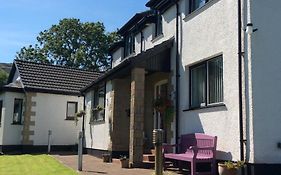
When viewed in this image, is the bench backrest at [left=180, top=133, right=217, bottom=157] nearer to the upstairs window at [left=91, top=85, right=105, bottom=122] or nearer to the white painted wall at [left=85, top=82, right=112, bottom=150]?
the white painted wall at [left=85, top=82, right=112, bottom=150]

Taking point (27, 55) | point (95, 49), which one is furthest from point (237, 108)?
point (27, 55)

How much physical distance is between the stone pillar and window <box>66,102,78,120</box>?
487 inches

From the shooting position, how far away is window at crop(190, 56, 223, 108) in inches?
420

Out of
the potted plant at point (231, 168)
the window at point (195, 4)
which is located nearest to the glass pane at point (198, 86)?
the window at point (195, 4)

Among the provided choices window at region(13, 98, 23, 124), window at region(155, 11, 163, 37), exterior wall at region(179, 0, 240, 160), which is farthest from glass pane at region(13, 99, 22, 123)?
exterior wall at region(179, 0, 240, 160)

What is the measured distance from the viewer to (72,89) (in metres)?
25.0

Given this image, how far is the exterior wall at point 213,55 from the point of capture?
9.60m

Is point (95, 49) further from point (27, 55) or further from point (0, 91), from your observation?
point (0, 91)

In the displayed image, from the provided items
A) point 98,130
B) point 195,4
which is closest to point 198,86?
A: point 195,4

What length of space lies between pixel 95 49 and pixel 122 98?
35.9 metres

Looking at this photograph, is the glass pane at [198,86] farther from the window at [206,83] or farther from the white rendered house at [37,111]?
the white rendered house at [37,111]

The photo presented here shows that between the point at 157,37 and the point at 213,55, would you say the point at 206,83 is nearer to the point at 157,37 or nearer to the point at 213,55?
the point at 213,55

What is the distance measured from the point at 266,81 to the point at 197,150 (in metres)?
2.49

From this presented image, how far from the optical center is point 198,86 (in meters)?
11.9
